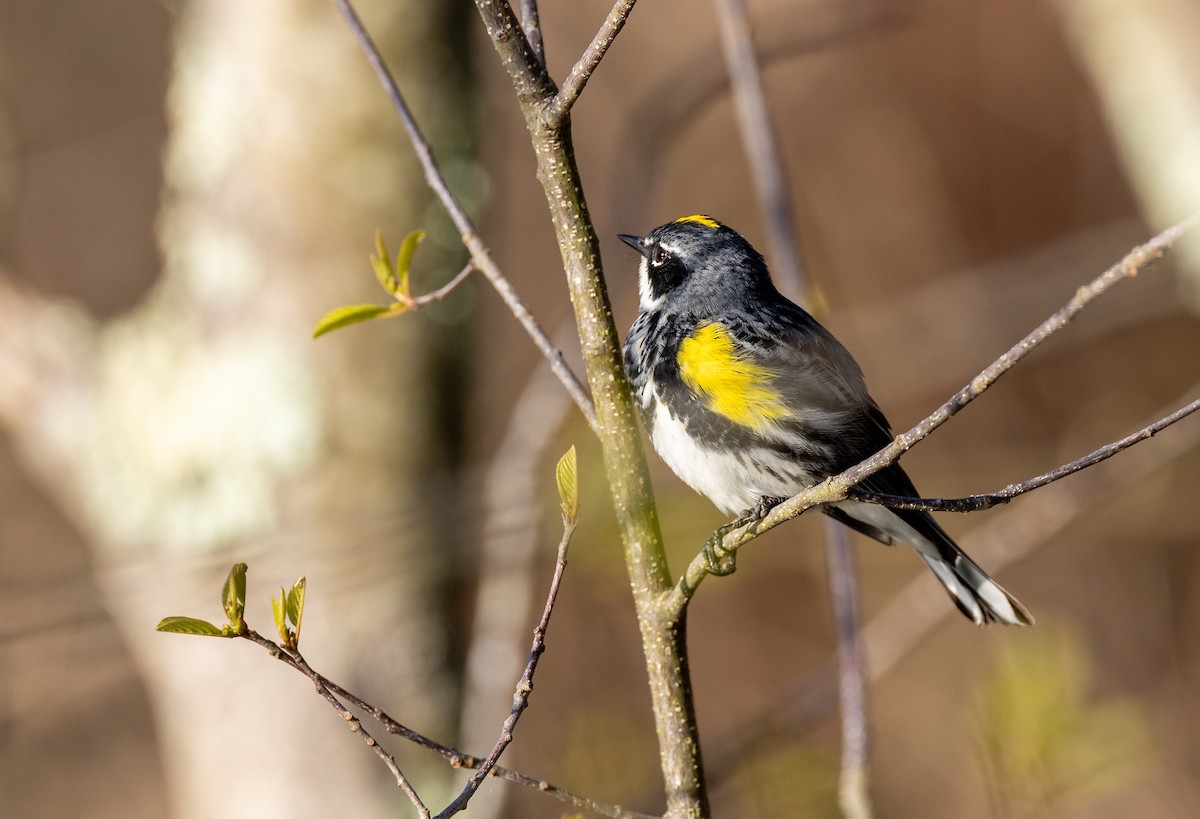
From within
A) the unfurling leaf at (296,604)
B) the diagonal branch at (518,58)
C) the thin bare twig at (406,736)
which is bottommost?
the thin bare twig at (406,736)

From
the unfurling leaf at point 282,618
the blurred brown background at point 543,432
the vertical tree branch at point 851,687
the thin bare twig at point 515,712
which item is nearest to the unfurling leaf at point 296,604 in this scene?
the unfurling leaf at point 282,618

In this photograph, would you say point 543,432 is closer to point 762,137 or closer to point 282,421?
point 282,421

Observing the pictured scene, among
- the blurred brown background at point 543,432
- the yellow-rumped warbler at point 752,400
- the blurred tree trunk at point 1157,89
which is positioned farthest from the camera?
the blurred tree trunk at point 1157,89

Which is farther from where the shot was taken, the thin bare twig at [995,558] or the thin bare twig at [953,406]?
the thin bare twig at [995,558]

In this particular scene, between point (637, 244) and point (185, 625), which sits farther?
point (637, 244)

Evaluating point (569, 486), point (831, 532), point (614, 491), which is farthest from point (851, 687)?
point (569, 486)

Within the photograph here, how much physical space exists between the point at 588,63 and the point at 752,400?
1.18 meters

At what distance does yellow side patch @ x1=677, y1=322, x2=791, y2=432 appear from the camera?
2.55m

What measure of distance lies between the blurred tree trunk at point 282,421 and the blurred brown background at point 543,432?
0.01m

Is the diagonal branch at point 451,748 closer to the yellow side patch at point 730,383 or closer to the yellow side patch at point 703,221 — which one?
the yellow side patch at point 730,383

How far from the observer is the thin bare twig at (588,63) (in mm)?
1503

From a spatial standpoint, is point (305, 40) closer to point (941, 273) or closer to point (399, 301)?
point (399, 301)

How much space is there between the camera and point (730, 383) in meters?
2.55

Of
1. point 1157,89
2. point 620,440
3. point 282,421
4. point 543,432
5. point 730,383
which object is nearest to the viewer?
point 620,440
